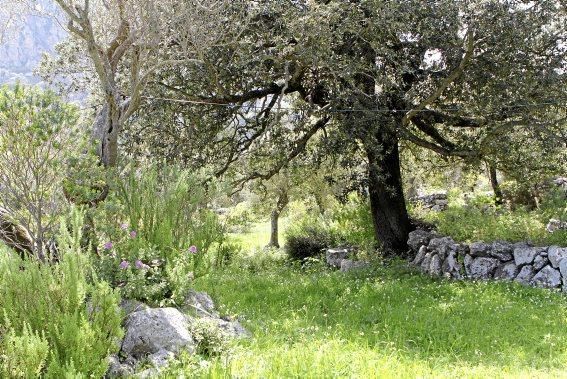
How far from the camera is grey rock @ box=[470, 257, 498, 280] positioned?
9406mm

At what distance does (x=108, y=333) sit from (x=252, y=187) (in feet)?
29.9

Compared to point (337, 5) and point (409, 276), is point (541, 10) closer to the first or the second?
point (337, 5)

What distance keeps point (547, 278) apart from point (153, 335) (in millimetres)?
6985

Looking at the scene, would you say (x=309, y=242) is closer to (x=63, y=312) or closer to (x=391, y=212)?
(x=391, y=212)

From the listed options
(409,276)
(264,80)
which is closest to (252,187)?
(264,80)

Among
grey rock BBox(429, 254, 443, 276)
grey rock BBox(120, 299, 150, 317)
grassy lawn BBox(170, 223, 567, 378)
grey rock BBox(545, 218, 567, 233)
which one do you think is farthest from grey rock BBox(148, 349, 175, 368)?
grey rock BBox(545, 218, 567, 233)

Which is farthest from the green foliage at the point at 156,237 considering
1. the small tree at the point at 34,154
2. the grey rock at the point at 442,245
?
the grey rock at the point at 442,245

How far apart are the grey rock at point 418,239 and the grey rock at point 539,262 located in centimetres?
246

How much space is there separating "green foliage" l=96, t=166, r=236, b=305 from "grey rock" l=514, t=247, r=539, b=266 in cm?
559

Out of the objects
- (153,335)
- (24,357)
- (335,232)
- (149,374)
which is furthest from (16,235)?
(335,232)

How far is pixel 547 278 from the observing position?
28.5 ft

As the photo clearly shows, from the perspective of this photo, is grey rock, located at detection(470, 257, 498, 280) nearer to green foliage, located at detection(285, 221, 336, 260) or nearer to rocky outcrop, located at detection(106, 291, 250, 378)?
green foliage, located at detection(285, 221, 336, 260)

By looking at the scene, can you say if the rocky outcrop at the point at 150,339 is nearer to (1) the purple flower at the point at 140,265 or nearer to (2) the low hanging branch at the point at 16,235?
(1) the purple flower at the point at 140,265

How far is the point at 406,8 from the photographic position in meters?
8.38
